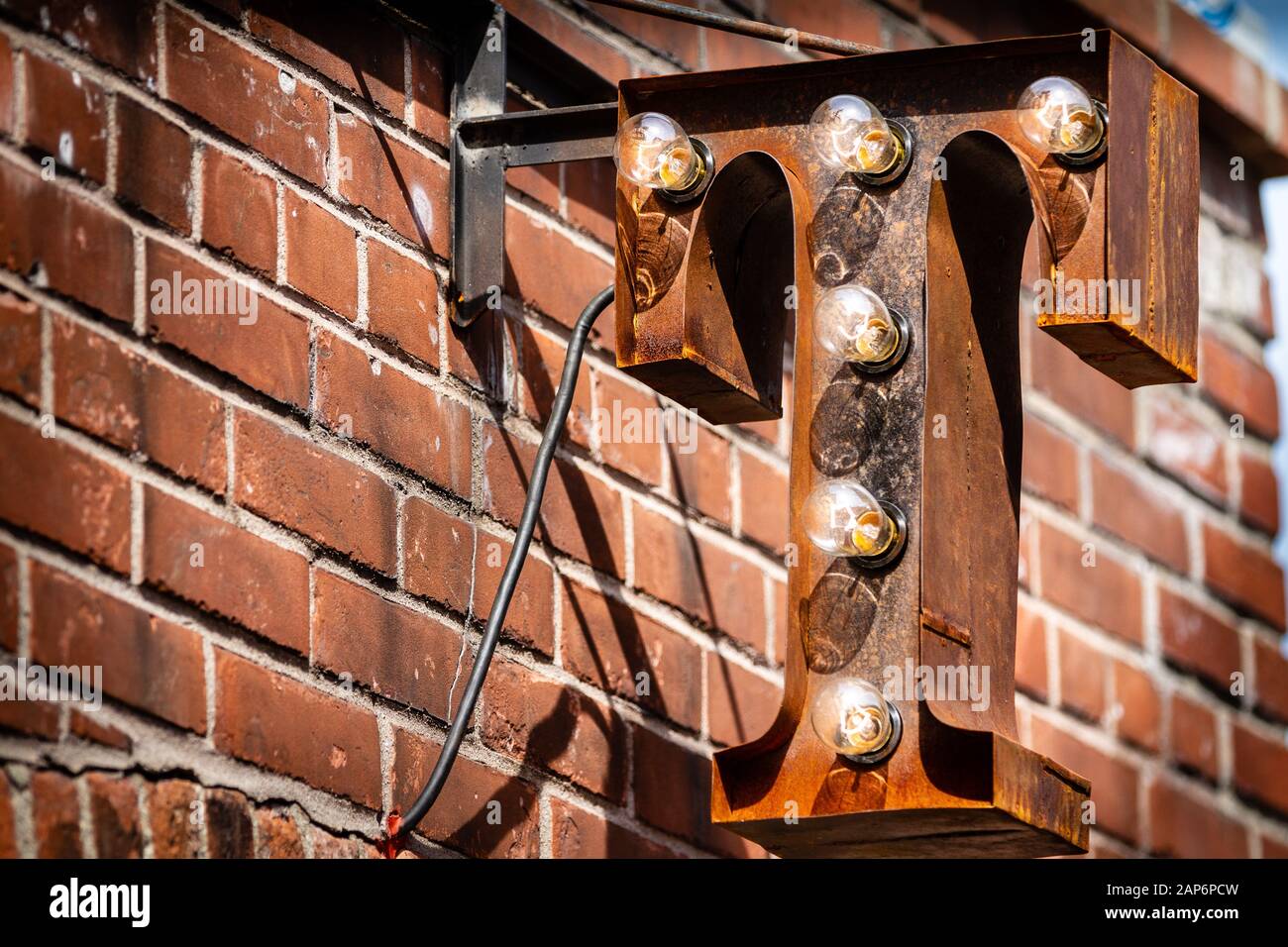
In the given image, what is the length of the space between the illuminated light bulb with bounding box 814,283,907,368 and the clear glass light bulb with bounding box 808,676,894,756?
0.21 m

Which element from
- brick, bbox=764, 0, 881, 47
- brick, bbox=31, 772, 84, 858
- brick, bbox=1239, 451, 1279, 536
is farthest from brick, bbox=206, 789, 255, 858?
brick, bbox=1239, 451, 1279, 536

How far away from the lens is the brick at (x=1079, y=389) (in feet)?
7.90

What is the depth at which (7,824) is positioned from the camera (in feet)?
4.30

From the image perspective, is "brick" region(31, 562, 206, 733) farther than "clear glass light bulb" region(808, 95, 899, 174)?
No

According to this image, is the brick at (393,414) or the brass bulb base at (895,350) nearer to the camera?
the brass bulb base at (895,350)

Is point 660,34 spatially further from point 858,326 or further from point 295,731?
point 295,731

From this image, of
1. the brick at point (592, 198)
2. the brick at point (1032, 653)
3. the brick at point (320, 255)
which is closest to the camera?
the brick at point (320, 255)

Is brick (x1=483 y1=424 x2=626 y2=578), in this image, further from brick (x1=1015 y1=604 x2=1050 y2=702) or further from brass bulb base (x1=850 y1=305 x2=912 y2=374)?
brick (x1=1015 y1=604 x2=1050 y2=702)

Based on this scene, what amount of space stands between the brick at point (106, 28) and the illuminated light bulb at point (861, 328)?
18.8 inches

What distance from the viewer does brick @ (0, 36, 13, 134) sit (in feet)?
4.65

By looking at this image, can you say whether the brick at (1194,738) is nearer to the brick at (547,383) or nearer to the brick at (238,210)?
the brick at (547,383)

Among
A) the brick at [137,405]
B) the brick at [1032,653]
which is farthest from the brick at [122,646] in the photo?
the brick at [1032,653]

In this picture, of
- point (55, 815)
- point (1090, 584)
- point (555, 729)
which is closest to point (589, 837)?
point (555, 729)

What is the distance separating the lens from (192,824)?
144 cm
